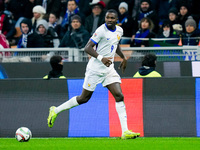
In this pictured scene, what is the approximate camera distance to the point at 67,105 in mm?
10602

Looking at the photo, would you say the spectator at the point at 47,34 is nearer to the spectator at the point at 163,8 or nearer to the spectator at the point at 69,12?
the spectator at the point at 69,12

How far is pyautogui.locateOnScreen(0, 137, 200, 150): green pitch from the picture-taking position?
877 centimetres

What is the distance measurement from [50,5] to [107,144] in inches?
450

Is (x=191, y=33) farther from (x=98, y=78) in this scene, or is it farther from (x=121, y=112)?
(x=121, y=112)

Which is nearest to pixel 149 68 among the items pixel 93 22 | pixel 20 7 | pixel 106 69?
pixel 106 69

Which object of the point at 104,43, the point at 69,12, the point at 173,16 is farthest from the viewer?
the point at 69,12

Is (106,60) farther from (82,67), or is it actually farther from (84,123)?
(82,67)

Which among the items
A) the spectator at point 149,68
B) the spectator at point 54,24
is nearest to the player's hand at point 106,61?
the spectator at point 149,68

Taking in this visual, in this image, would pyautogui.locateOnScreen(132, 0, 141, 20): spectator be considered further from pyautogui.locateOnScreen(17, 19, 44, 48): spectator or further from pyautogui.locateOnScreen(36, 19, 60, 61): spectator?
pyautogui.locateOnScreen(17, 19, 44, 48): spectator

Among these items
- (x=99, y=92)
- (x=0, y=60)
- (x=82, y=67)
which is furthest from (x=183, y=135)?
(x=0, y=60)

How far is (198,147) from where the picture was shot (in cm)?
877

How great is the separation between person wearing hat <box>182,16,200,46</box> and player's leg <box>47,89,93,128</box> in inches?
238

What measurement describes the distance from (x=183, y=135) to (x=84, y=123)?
203 cm

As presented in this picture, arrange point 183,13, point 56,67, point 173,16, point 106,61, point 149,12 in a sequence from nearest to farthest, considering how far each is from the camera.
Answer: point 106,61 → point 56,67 → point 173,16 → point 183,13 → point 149,12
